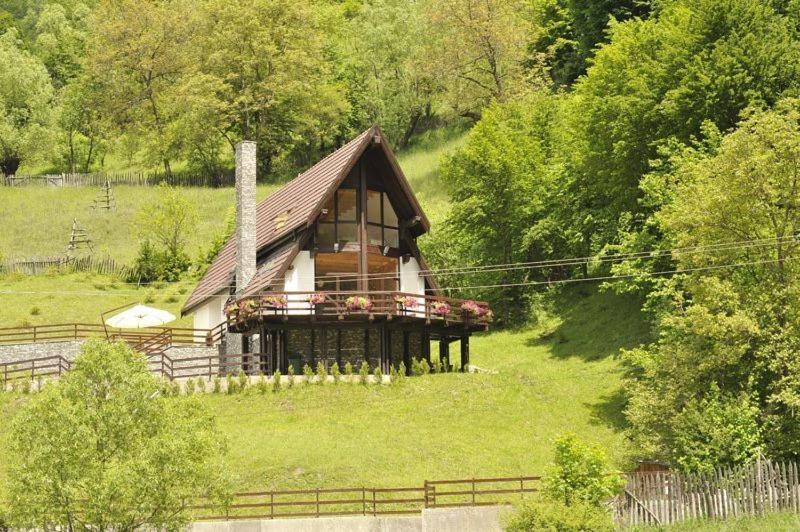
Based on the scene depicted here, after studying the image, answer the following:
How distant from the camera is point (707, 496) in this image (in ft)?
123

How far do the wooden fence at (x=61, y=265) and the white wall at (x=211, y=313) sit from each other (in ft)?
76.1

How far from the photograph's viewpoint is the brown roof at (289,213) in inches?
2063

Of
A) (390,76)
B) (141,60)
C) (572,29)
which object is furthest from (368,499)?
(141,60)

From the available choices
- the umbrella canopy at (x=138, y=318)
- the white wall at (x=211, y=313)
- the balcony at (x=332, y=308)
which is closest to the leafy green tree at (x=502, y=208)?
the white wall at (x=211, y=313)

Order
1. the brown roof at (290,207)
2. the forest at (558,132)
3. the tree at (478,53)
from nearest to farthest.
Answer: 1. the forest at (558,132)
2. the brown roof at (290,207)
3. the tree at (478,53)

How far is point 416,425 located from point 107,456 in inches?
567

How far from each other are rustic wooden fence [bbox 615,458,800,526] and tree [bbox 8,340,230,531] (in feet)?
35.5

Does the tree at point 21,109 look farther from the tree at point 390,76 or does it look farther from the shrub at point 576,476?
the shrub at point 576,476

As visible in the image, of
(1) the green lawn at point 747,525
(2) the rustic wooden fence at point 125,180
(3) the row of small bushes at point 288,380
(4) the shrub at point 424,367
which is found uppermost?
(2) the rustic wooden fence at point 125,180

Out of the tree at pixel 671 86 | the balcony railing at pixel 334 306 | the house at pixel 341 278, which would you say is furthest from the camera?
the tree at pixel 671 86

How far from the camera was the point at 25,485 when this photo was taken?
1277 inches

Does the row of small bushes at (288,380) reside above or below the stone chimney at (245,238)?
below

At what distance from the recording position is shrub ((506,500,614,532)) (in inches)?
1331

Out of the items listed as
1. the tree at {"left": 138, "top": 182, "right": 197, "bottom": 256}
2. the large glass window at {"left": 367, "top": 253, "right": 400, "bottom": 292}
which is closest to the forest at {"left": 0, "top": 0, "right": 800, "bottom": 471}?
the large glass window at {"left": 367, "top": 253, "right": 400, "bottom": 292}
